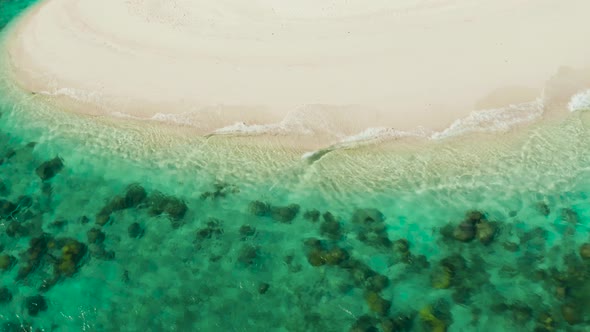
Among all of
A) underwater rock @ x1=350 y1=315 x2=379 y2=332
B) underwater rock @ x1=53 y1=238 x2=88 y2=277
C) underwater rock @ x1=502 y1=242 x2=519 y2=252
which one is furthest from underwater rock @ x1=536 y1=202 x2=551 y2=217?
underwater rock @ x1=53 y1=238 x2=88 y2=277

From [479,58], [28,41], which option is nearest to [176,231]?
[479,58]

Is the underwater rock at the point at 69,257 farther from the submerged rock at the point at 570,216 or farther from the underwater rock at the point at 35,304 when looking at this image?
the submerged rock at the point at 570,216

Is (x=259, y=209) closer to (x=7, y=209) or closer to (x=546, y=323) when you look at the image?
(x=546, y=323)

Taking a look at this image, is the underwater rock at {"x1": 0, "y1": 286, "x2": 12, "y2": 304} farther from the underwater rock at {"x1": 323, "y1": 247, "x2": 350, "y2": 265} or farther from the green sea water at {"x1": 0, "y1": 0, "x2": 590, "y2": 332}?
the underwater rock at {"x1": 323, "y1": 247, "x2": 350, "y2": 265}

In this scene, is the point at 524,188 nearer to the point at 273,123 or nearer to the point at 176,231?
the point at 273,123

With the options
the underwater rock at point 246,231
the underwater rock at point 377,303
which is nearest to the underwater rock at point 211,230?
the underwater rock at point 246,231

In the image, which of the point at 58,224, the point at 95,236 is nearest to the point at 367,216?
the point at 95,236
